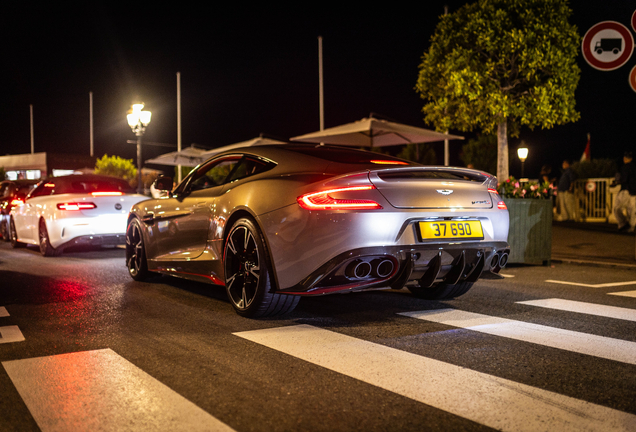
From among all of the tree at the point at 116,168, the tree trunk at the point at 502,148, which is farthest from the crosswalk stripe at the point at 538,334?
the tree at the point at 116,168

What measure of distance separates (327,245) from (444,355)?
1.08 meters

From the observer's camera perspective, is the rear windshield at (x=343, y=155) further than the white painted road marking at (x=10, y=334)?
Yes

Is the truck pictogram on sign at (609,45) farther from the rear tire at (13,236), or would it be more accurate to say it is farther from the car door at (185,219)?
the rear tire at (13,236)

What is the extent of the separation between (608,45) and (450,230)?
16.0ft

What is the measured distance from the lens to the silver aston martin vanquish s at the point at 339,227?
4434 mm

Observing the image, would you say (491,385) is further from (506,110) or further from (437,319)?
(506,110)

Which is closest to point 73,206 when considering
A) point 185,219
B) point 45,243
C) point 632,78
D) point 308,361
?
point 45,243

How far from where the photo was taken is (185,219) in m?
6.13

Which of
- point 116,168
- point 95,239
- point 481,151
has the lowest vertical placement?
point 95,239

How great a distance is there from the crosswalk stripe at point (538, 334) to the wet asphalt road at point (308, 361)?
6 cm

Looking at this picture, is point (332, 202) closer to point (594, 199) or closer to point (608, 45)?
point (608, 45)

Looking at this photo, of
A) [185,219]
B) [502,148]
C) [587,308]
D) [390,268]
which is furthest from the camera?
[502,148]

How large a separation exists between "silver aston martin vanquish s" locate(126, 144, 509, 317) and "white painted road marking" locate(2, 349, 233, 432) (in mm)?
1370

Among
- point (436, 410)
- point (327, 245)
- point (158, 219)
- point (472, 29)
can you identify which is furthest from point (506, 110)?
point (436, 410)
